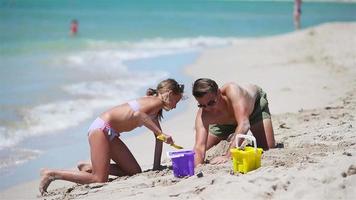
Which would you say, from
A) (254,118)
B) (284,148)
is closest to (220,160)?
(284,148)

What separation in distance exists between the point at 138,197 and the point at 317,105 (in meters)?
4.91

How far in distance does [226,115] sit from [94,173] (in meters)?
1.43

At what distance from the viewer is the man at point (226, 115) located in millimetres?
5062

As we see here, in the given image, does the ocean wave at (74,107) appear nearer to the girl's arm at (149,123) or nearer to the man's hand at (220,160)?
the girl's arm at (149,123)

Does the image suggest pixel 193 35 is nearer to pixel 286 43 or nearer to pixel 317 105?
pixel 286 43

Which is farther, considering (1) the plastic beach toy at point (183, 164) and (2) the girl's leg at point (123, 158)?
(2) the girl's leg at point (123, 158)

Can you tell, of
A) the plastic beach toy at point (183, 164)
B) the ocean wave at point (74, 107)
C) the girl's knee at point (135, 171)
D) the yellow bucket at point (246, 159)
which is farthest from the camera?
the ocean wave at point (74, 107)

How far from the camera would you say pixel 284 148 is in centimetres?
559

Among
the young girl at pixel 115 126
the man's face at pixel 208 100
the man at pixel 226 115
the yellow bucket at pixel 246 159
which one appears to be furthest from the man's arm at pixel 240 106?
the yellow bucket at pixel 246 159

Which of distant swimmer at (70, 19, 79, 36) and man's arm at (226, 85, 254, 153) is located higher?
distant swimmer at (70, 19, 79, 36)

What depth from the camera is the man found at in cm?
506

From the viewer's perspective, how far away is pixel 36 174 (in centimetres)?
610

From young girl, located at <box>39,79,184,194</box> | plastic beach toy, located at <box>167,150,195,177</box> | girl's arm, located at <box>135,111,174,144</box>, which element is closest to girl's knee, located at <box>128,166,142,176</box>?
young girl, located at <box>39,79,184,194</box>

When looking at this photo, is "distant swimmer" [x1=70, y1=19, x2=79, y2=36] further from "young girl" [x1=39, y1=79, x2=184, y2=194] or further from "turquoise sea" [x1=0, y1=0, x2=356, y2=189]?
"young girl" [x1=39, y1=79, x2=184, y2=194]
